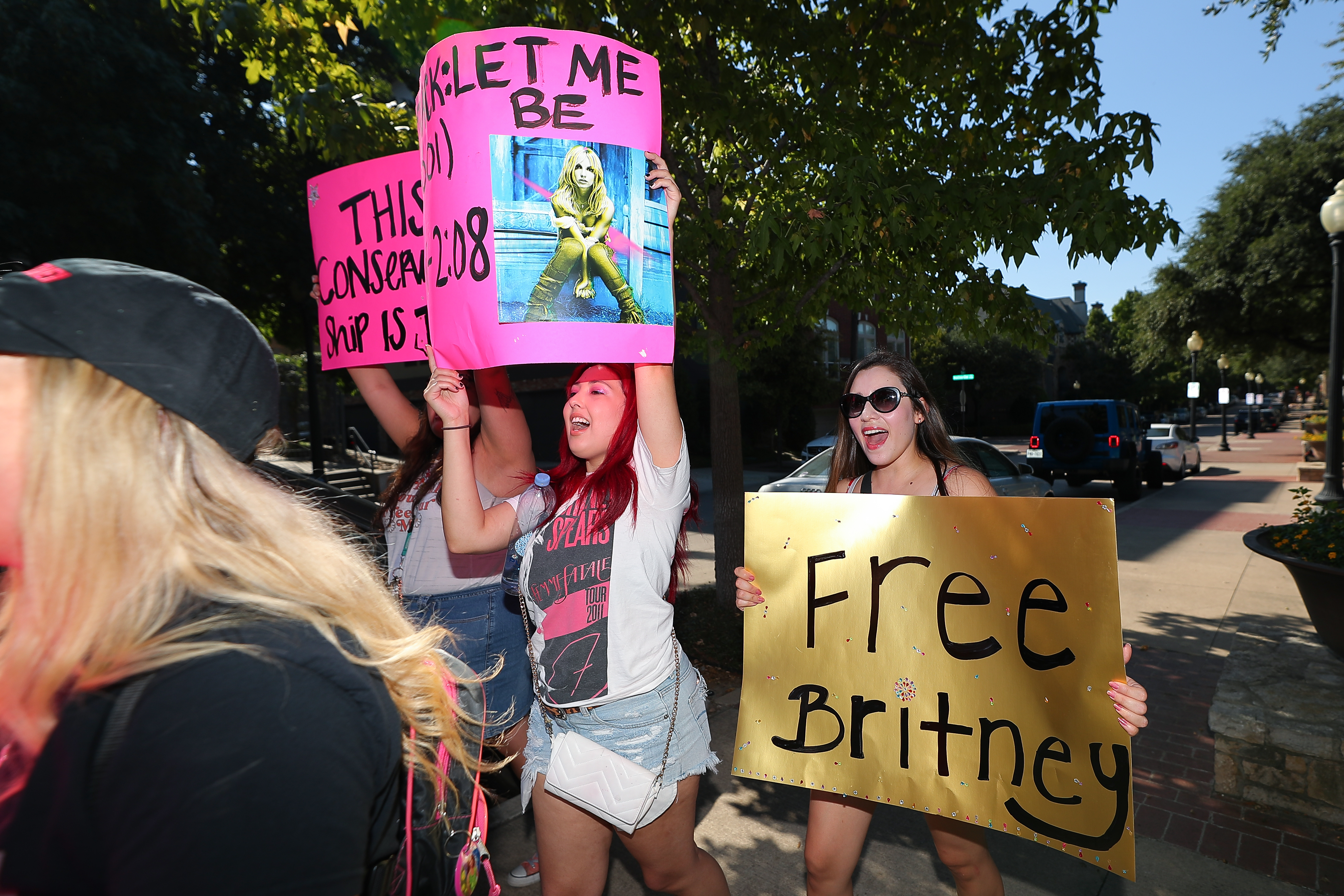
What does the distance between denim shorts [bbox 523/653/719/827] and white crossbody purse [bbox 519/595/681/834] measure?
0.02 metres

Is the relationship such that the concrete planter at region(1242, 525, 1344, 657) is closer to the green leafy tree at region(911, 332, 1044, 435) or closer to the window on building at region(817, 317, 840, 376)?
the window on building at region(817, 317, 840, 376)

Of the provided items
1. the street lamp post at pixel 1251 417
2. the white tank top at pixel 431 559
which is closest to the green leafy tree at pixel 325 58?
the white tank top at pixel 431 559

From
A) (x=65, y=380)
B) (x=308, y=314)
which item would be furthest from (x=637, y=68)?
(x=308, y=314)

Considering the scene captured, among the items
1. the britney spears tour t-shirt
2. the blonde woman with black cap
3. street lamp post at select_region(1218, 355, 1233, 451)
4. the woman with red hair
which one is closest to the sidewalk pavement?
the woman with red hair

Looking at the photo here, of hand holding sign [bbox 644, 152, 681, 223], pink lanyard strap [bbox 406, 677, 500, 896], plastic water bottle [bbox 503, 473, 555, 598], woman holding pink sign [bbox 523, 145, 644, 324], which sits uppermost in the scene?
hand holding sign [bbox 644, 152, 681, 223]

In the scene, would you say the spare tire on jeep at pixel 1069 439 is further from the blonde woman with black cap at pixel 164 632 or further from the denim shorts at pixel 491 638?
the blonde woman with black cap at pixel 164 632

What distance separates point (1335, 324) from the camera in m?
8.95

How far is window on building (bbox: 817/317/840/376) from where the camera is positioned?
26.3m

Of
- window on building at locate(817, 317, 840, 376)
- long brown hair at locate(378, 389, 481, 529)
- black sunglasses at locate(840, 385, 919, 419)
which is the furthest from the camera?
window on building at locate(817, 317, 840, 376)

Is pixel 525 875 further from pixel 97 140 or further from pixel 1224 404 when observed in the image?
pixel 1224 404

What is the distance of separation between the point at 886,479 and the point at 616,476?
3.44 ft

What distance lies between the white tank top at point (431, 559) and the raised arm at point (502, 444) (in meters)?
0.06

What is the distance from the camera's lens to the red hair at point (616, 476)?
2129 millimetres

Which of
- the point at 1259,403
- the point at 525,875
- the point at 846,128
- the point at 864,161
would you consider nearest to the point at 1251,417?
the point at 1259,403
